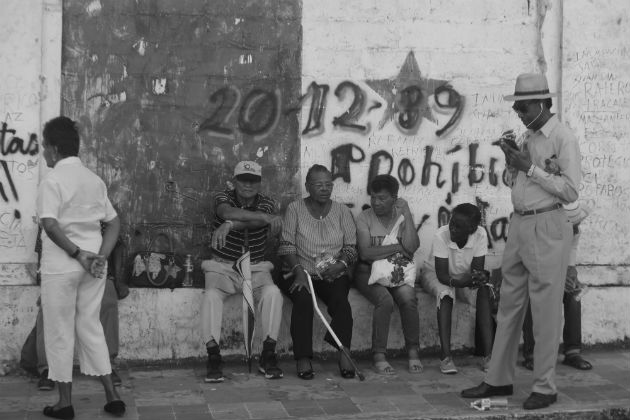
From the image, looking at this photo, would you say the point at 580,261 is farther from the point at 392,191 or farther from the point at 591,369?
the point at 392,191

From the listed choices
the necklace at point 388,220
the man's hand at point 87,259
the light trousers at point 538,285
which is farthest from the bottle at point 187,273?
the light trousers at point 538,285

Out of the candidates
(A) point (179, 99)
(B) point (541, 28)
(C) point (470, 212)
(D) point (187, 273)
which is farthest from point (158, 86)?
(B) point (541, 28)

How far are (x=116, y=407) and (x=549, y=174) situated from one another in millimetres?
3004

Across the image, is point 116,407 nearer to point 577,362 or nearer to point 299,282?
point 299,282

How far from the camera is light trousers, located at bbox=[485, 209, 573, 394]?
6.43 m

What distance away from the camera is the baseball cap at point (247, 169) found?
7.61m

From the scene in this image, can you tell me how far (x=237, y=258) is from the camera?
7668mm

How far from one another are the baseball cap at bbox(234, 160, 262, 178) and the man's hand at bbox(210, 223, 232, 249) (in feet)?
1.32

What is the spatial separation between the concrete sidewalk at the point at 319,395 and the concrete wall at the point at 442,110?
58 cm

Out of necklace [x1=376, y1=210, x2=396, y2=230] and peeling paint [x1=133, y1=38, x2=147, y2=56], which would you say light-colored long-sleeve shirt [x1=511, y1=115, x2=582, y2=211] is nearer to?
necklace [x1=376, y1=210, x2=396, y2=230]

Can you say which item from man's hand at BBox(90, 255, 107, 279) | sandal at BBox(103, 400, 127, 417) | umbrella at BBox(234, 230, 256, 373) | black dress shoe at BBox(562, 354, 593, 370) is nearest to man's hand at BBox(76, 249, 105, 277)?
man's hand at BBox(90, 255, 107, 279)

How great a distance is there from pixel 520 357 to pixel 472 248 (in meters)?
1.01

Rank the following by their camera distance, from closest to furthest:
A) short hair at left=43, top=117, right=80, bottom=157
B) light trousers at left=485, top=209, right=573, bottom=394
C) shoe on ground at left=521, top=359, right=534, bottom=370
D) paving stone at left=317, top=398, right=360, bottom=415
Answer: short hair at left=43, top=117, right=80, bottom=157 < light trousers at left=485, top=209, right=573, bottom=394 < paving stone at left=317, top=398, right=360, bottom=415 < shoe on ground at left=521, top=359, right=534, bottom=370

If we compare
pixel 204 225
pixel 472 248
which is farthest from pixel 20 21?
pixel 472 248
